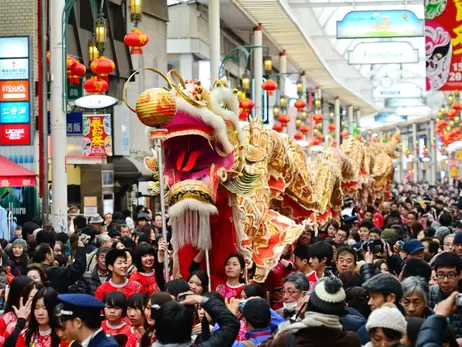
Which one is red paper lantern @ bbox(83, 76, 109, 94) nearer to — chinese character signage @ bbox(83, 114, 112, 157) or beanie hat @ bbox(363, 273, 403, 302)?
chinese character signage @ bbox(83, 114, 112, 157)

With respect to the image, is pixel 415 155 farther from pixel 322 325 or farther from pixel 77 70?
pixel 322 325

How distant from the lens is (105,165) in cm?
2573

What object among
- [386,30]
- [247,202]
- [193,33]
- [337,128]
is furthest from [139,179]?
[337,128]

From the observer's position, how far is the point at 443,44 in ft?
56.4

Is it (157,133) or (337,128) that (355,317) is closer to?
(157,133)

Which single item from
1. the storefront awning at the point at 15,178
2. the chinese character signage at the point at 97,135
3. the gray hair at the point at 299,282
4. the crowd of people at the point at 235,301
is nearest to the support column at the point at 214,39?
the chinese character signage at the point at 97,135

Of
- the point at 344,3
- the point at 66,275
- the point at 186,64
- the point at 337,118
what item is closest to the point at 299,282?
the point at 66,275

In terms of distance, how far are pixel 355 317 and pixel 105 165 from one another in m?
19.1

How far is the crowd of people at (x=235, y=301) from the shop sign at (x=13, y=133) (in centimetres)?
969

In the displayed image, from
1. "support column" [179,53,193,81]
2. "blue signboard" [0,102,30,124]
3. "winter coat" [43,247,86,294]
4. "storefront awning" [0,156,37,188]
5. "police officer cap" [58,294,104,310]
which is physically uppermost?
"support column" [179,53,193,81]

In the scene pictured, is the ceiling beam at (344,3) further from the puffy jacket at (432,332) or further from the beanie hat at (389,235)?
the puffy jacket at (432,332)

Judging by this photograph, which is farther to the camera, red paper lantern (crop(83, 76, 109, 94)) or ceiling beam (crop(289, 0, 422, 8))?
ceiling beam (crop(289, 0, 422, 8))

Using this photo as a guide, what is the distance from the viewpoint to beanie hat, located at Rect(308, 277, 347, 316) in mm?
6043

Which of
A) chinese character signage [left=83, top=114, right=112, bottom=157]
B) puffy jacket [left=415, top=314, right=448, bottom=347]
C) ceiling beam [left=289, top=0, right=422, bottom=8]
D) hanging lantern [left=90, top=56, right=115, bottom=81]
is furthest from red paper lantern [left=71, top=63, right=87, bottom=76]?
ceiling beam [left=289, top=0, right=422, bottom=8]
